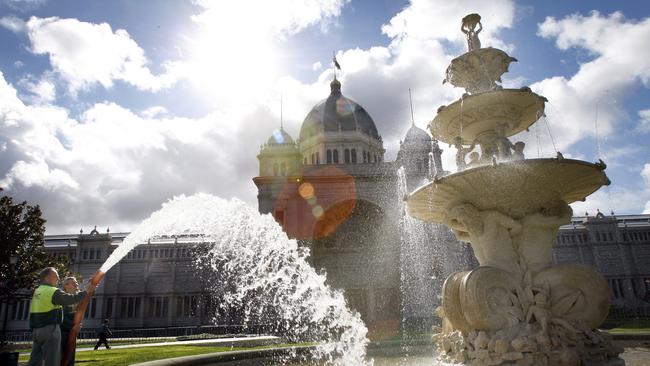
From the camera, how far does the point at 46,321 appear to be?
16.2 ft

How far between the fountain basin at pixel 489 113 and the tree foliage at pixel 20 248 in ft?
66.4

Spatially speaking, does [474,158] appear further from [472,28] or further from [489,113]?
[472,28]

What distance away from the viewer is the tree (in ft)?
64.0

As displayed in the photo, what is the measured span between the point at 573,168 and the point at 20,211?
23.5 m

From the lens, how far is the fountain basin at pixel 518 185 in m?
6.52

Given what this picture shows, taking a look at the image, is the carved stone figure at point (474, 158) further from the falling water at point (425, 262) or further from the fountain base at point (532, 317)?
the falling water at point (425, 262)

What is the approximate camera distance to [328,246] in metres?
37.2

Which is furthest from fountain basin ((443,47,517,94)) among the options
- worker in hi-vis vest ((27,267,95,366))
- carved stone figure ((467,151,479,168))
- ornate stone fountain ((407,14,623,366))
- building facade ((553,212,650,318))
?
building facade ((553,212,650,318))

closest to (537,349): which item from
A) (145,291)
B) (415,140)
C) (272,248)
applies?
(272,248)

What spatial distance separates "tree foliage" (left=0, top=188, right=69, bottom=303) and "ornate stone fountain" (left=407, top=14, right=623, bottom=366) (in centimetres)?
1971

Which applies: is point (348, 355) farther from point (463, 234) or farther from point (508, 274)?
point (508, 274)

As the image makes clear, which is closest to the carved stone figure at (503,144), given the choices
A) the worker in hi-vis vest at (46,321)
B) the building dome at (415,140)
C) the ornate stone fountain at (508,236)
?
the ornate stone fountain at (508,236)

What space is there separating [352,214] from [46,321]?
33.1 m

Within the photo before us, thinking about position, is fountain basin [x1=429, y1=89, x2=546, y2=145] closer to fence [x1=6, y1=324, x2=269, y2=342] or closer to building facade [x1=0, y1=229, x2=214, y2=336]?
fence [x1=6, y1=324, x2=269, y2=342]
